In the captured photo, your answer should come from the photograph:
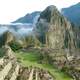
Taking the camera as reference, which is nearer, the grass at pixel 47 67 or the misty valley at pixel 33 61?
the misty valley at pixel 33 61

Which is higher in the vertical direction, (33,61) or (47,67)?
(47,67)

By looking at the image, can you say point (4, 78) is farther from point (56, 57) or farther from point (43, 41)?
point (43, 41)

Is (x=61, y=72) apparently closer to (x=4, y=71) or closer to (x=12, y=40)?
(x=4, y=71)

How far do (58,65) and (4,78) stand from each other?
49.4m

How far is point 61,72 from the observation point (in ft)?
254

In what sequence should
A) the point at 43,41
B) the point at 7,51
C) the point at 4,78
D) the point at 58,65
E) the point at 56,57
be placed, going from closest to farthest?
the point at 4,78, the point at 58,65, the point at 7,51, the point at 56,57, the point at 43,41

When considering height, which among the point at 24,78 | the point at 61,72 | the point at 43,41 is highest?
the point at 24,78

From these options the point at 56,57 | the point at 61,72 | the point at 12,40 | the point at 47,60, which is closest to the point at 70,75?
the point at 61,72

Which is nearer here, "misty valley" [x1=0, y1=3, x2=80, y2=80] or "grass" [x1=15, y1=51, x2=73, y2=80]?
"misty valley" [x1=0, y1=3, x2=80, y2=80]

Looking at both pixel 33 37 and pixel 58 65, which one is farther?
pixel 33 37

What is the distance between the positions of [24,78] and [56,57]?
2413 inches

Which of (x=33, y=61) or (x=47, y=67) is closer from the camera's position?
(x=47, y=67)

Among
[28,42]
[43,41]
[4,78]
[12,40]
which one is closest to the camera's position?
[4,78]

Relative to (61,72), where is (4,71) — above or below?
above
